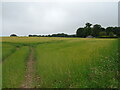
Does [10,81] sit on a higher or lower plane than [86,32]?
lower

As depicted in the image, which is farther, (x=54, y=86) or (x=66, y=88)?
(x=54, y=86)

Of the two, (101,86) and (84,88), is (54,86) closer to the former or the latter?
(84,88)

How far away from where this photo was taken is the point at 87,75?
1177 centimetres

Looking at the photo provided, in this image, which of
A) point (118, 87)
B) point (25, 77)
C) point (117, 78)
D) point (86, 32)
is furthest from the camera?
point (86, 32)

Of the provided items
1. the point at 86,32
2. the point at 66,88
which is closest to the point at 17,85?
→ the point at 66,88

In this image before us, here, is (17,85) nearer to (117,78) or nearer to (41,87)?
(41,87)

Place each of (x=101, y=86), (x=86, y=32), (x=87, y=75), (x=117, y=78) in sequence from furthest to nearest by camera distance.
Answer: (x=86, y=32), (x=87, y=75), (x=117, y=78), (x=101, y=86)

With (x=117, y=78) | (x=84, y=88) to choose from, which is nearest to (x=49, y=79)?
(x=84, y=88)

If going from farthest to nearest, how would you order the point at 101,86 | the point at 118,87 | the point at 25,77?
1. the point at 25,77
2. the point at 101,86
3. the point at 118,87

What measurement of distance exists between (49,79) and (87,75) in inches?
120

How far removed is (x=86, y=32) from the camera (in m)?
132

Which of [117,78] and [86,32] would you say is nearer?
A: [117,78]

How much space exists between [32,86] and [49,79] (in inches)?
67.4

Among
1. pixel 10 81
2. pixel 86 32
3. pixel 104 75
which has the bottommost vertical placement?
pixel 10 81
